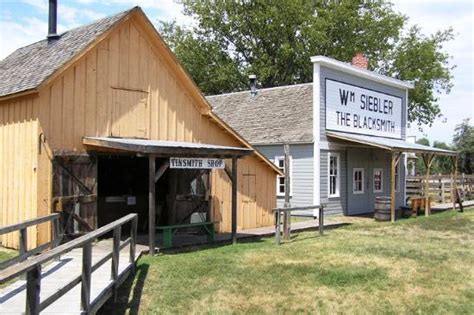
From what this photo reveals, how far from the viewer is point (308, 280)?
9.80 meters

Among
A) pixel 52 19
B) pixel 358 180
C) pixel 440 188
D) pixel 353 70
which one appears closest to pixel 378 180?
pixel 358 180

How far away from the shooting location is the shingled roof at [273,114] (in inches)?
853

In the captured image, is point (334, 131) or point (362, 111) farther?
point (362, 111)

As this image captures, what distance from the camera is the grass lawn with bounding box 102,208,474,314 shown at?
335 inches

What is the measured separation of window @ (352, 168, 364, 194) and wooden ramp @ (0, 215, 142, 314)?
1428 centimetres

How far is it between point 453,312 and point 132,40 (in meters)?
9.37

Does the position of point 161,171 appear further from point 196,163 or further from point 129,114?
point 129,114

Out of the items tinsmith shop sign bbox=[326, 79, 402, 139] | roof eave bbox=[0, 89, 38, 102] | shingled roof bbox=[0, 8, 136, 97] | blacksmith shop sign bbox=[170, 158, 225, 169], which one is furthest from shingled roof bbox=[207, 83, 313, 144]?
roof eave bbox=[0, 89, 38, 102]

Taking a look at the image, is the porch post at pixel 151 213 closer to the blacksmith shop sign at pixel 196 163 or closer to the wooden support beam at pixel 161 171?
the wooden support beam at pixel 161 171

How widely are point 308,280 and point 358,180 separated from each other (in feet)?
45.8

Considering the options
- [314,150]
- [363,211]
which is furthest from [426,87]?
[314,150]

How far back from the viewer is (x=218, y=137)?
52.2ft

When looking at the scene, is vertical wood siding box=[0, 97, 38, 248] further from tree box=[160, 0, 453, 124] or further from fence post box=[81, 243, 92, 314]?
tree box=[160, 0, 453, 124]

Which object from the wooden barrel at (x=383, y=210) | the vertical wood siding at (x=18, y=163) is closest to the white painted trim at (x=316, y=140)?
the wooden barrel at (x=383, y=210)
